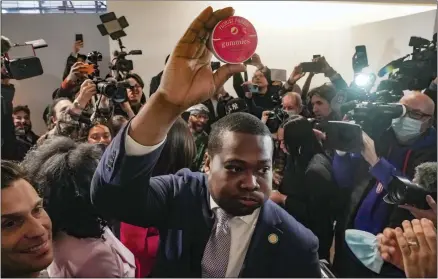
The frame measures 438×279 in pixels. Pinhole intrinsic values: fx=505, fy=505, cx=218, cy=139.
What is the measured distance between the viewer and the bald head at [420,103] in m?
1.57

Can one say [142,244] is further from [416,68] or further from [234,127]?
[416,68]

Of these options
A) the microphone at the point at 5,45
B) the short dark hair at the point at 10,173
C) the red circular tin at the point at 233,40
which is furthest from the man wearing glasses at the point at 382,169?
the microphone at the point at 5,45

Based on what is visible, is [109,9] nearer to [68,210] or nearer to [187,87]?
[187,87]

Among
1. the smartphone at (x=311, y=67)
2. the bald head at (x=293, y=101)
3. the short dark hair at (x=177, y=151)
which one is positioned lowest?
the short dark hair at (x=177, y=151)

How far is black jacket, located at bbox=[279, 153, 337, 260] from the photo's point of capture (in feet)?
5.09

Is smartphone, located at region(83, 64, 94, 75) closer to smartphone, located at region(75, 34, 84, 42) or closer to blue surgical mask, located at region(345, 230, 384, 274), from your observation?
smartphone, located at region(75, 34, 84, 42)

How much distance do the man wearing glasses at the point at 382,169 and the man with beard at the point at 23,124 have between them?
949 millimetres

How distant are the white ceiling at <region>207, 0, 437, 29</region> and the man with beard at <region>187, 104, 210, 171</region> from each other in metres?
0.33

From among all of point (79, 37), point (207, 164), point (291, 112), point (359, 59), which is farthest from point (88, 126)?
point (359, 59)

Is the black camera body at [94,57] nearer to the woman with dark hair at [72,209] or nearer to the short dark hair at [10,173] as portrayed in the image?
the woman with dark hair at [72,209]

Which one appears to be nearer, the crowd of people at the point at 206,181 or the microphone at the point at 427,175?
the crowd of people at the point at 206,181

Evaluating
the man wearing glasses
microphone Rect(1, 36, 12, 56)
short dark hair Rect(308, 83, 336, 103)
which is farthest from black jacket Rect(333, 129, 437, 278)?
microphone Rect(1, 36, 12, 56)

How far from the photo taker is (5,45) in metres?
1.47

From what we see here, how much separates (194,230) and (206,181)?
15 centimetres
